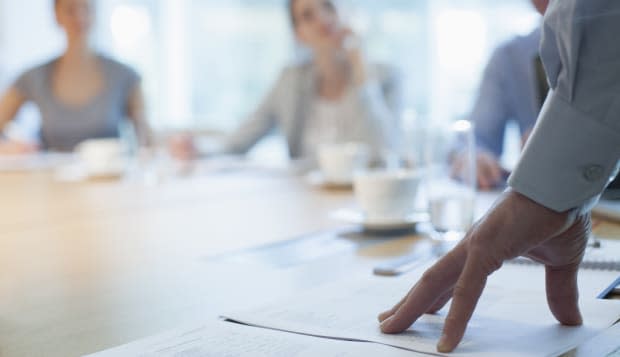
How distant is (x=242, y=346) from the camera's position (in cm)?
67

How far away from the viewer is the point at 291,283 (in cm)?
96

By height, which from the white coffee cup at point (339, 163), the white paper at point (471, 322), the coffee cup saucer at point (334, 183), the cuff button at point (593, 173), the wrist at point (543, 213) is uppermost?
the cuff button at point (593, 173)

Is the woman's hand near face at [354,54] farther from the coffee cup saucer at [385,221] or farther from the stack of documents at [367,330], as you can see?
the stack of documents at [367,330]

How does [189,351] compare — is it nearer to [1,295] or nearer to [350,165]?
[1,295]

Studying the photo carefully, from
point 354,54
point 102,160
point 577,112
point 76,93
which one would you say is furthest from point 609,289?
point 76,93

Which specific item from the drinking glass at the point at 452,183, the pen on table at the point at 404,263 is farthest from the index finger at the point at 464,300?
the drinking glass at the point at 452,183

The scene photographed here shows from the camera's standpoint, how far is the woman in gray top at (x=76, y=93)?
129 inches

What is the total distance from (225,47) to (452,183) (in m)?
4.85

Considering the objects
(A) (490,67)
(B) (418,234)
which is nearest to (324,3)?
(A) (490,67)

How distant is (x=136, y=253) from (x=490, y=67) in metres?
1.62

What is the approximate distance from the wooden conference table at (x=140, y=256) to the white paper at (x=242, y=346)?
5 centimetres

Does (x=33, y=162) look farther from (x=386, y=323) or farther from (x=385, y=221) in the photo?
(x=386, y=323)

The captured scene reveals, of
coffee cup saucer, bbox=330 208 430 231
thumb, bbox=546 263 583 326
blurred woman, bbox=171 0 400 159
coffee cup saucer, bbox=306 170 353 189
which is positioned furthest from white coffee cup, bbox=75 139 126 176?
thumb, bbox=546 263 583 326

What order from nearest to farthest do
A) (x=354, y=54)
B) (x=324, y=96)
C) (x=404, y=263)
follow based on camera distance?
(x=404, y=263) → (x=354, y=54) → (x=324, y=96)
